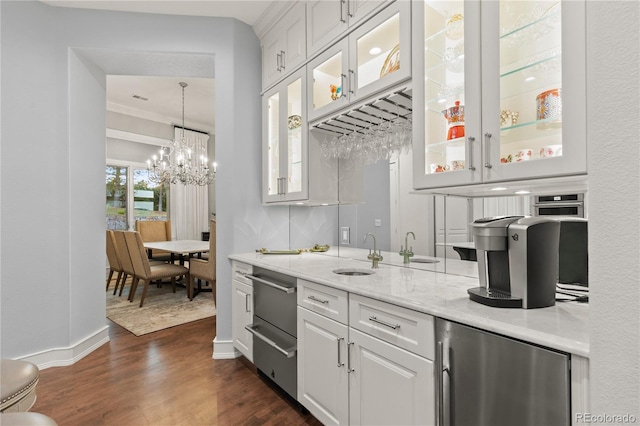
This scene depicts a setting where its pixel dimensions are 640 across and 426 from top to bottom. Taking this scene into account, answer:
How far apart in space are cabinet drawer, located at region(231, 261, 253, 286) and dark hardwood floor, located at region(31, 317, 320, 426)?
2.34 feet

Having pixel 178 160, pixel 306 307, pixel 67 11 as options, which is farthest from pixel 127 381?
pixel 178 160

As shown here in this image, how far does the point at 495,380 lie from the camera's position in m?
1.05

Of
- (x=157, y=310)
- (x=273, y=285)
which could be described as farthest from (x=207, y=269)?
(x=273, y=285)

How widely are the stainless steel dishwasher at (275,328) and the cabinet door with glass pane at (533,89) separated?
1371mm

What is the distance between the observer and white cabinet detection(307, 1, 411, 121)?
167 cm

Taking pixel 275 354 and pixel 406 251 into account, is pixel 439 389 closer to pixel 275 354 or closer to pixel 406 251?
pixel 406 251

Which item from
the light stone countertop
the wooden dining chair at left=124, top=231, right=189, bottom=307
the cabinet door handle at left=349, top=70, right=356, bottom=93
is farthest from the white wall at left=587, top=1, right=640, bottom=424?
the wooden dining chair at left=124, top=231, right=189, bottom=307

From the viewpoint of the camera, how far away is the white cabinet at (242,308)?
2508 mm

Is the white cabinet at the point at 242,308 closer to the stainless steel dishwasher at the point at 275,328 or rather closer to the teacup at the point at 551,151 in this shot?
the stainless steel dishwasher at the point at 275,328

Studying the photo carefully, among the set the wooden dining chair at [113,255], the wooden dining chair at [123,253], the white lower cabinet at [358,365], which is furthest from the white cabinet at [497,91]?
the wooden dining chair at [113,255]

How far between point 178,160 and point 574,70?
524cm

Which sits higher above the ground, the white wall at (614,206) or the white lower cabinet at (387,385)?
the white wall at (614,206)

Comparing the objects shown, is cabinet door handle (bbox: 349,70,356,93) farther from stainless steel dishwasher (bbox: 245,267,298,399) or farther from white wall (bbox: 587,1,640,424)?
white wall (bbox: 587,1,640,424)

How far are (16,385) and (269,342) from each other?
4.08ft
